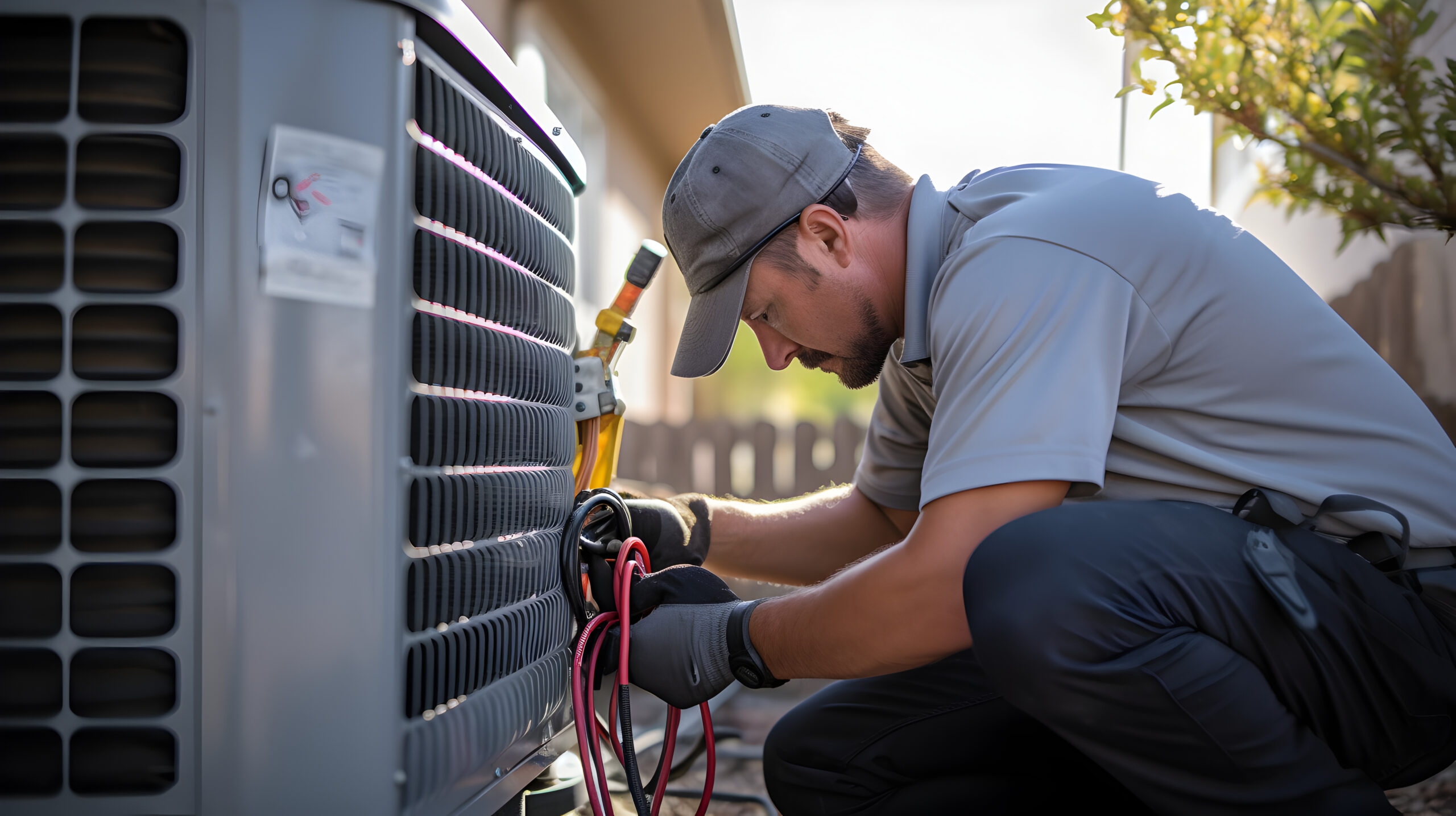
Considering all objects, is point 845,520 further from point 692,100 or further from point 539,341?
point 692,100

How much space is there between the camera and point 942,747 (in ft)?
4.87

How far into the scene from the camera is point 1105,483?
4.13 feet

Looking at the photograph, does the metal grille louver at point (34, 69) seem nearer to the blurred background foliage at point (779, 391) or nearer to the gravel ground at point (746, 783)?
the gravel ground at point (746, 783)

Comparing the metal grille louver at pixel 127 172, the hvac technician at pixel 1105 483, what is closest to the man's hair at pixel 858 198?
the hvac technician at pixel 1105 483

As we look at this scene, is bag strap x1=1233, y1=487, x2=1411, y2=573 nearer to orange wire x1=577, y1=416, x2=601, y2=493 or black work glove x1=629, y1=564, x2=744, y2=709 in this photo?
black work glove x1=629, y1=564, x2=744, y2=709

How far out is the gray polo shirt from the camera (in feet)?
3.31

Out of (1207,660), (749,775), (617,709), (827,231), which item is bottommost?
(749,775)

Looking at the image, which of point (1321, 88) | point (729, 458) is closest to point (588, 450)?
point (1321, 88)

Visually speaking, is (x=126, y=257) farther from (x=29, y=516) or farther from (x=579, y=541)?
(x=579, y=541)

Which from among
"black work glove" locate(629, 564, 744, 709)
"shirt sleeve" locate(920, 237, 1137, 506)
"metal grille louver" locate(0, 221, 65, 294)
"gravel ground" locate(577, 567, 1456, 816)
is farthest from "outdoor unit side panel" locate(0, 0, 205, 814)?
"gravel ground" locate(577, 567, 1456, 816)

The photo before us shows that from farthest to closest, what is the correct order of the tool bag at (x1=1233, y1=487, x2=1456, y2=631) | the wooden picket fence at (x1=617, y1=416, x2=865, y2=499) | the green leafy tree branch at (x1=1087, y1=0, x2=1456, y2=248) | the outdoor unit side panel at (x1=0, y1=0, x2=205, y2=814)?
the wooden picket fence at (x1=617, y1=416, x2=865, y2=499) < the green leafy tree branch at (x1=1087, y1=0, x2=1456, y2=248) < the tool bag at (x1=1233, y1=487, x2=1456, y2=631) < the outdoor unit side panel at (x1=0, y1=0, x2=205, y2=814)

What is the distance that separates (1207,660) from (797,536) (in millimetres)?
853

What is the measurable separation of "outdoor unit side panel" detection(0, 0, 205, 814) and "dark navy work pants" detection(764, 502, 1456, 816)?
81 cm

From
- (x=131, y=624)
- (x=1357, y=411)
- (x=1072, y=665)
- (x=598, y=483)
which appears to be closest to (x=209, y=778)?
(x=131, y=624)
